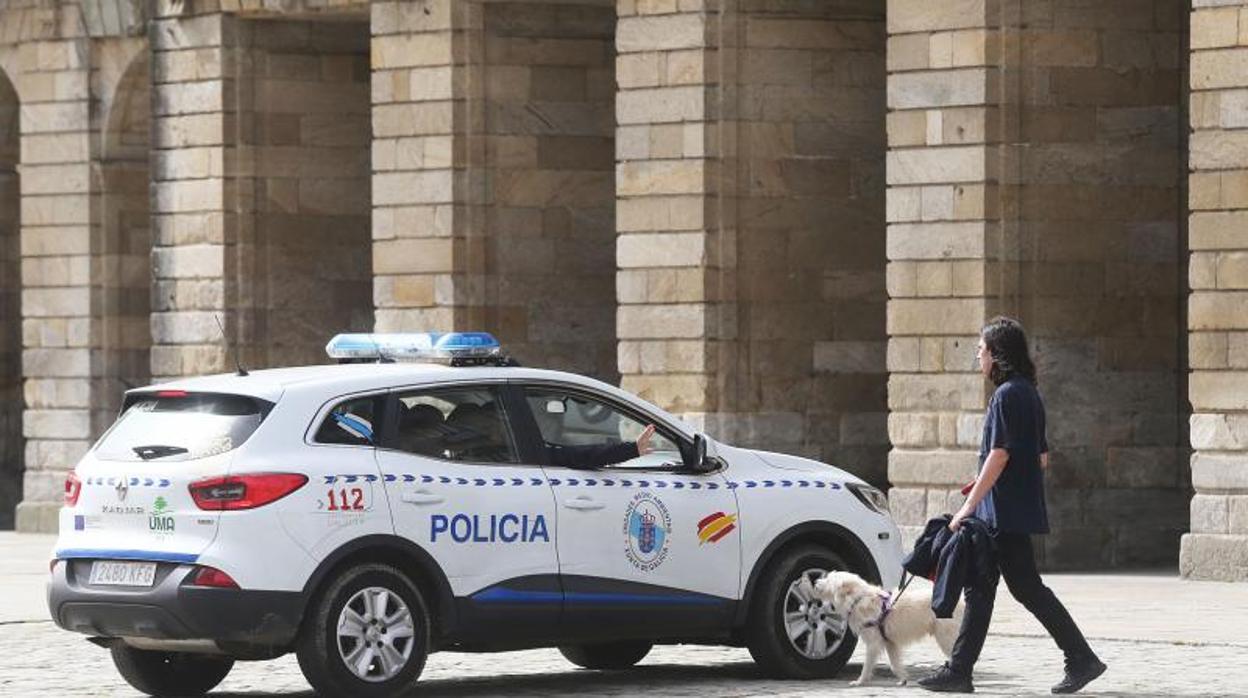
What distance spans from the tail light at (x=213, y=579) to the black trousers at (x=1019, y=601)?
3284mm

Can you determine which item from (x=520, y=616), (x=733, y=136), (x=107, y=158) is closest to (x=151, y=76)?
(x=107, y=158)

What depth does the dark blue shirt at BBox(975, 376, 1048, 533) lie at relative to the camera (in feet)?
50.1

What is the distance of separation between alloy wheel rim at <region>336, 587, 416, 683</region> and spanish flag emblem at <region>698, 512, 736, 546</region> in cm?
165

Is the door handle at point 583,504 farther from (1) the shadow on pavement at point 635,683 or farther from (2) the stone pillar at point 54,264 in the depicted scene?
(2) the stone pillar at point 54,264

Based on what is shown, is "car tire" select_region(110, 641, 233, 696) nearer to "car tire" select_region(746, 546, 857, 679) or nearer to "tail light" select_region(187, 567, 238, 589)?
"tail light" select_region(187, 567, 238, 589)

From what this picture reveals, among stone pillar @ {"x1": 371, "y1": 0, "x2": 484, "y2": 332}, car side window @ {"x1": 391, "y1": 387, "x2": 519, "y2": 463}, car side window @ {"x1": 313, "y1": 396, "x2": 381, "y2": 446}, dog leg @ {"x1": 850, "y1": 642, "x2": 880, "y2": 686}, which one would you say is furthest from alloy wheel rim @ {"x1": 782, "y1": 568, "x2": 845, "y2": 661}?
stone pillar @ {"x1": 371, "y1": 0, "x2": 484, "y2": 332}

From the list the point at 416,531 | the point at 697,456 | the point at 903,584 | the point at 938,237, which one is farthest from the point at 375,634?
the point at 938,237

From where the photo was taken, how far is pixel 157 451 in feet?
50.2

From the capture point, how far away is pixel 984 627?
50.8 ft

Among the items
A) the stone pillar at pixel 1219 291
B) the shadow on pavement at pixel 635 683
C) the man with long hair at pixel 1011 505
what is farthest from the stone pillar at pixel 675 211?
the man with long hair at pixel 1011 505

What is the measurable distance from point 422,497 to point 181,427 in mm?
1118

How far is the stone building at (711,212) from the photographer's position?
24406 millimetres

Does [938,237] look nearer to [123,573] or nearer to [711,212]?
[711,212]

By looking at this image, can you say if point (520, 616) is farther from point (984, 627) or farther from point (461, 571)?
point (984, 627)
